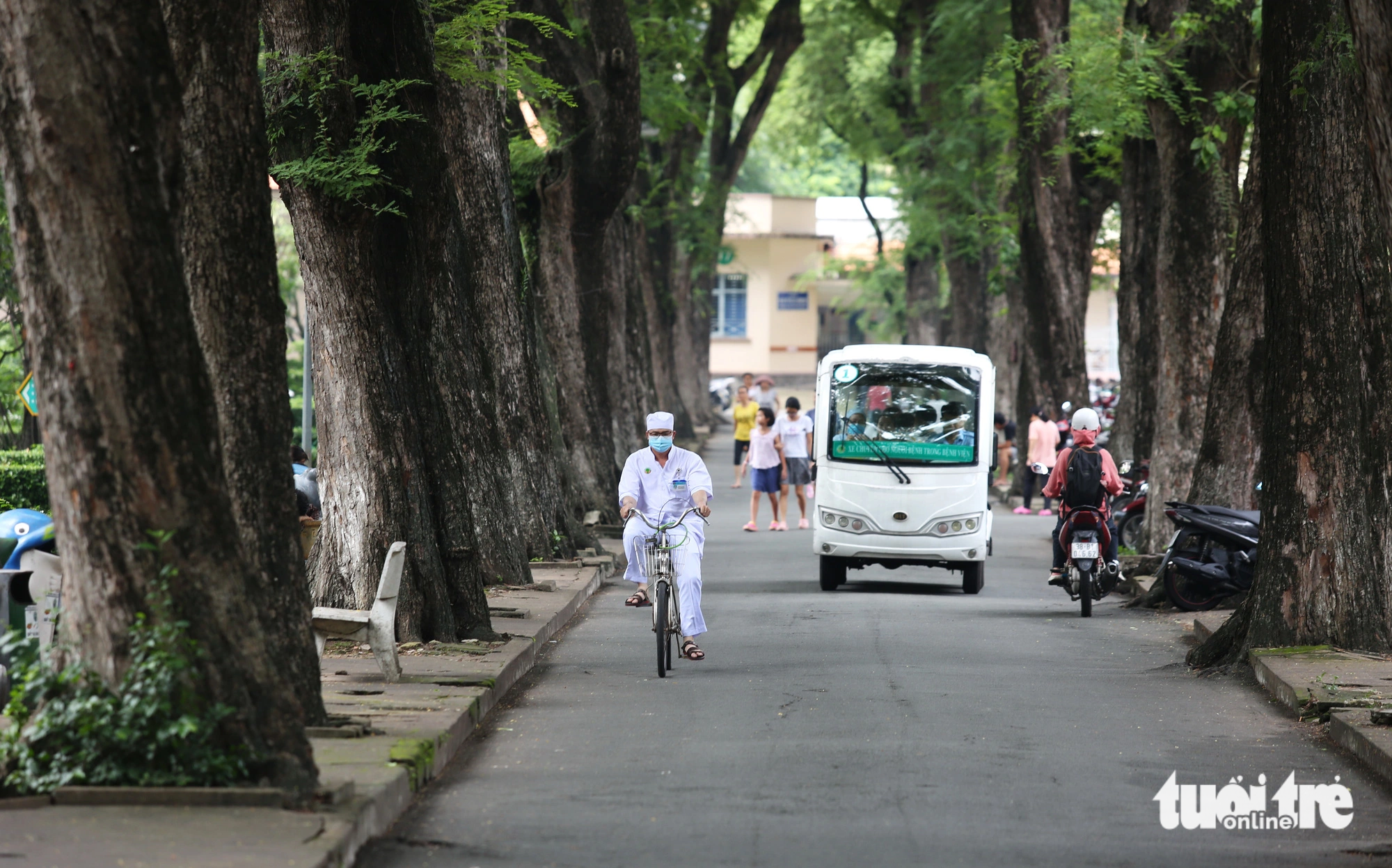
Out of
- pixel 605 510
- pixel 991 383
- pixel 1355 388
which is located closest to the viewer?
pixel 1355 388

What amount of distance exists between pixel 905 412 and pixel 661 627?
24.9 ft

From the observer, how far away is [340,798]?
6.87m

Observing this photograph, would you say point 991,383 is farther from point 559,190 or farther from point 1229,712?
point 1229,712

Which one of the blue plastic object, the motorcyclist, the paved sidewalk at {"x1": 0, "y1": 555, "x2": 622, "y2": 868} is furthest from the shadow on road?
the blue plastic object

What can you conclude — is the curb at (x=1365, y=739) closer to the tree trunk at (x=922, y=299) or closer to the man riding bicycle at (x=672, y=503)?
the man riding bicycle at (x=672, y=503)

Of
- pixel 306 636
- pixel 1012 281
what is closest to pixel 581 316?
pixel 1012 281

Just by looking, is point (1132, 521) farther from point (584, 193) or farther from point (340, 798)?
point (340, 798)

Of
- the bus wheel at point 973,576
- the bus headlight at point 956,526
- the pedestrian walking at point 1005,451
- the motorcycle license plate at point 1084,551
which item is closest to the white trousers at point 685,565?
the motorcycle license plate at point 1084,551

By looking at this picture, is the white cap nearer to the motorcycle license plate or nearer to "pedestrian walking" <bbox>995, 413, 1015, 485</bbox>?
the motorcycle license plate

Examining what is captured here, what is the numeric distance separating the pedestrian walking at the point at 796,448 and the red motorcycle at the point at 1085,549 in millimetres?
9237

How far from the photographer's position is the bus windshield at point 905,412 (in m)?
18.4

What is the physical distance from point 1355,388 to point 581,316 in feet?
46.7

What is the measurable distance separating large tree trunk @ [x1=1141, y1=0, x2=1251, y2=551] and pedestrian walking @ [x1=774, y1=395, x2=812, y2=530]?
7.24 m

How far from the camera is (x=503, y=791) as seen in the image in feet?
26.0
